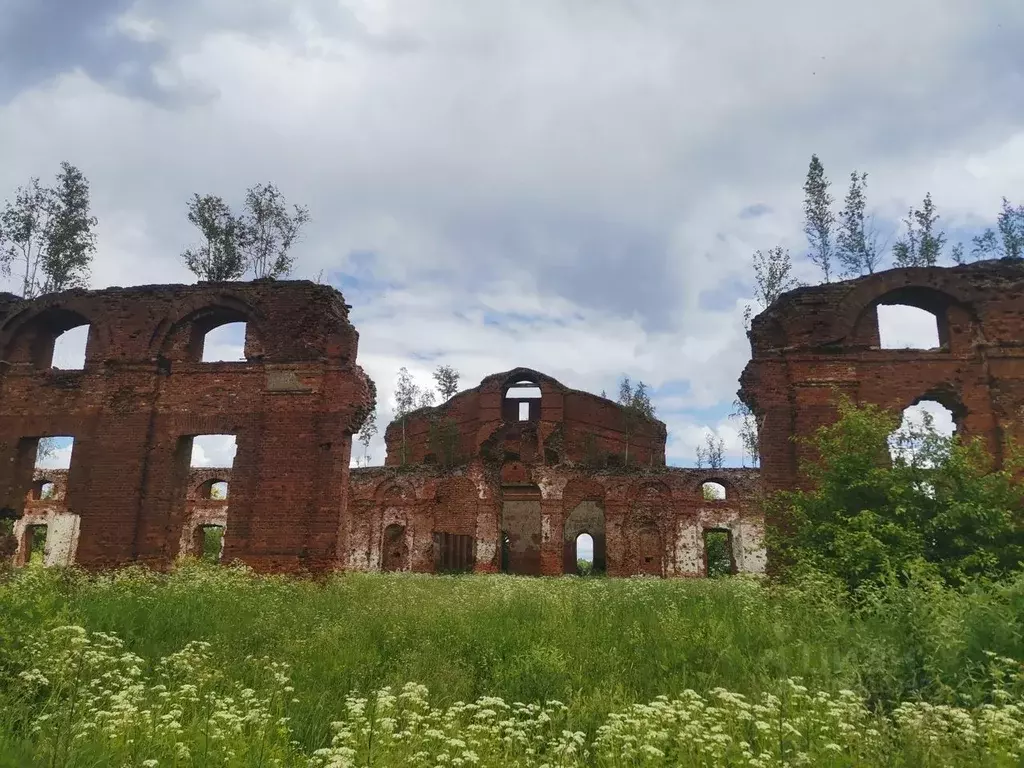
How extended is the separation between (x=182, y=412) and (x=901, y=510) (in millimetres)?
11932

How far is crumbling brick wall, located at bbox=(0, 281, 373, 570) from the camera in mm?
12141

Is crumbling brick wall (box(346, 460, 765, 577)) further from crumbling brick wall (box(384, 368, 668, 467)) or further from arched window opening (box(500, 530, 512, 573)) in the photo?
arched window opening (box(500, 530, 512, 573))

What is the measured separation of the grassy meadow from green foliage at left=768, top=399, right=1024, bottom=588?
804 mm

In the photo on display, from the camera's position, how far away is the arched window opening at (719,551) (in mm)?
28594

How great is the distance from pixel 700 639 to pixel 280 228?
1712cm

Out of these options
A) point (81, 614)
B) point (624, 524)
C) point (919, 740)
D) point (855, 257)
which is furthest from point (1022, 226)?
point (81, 614)

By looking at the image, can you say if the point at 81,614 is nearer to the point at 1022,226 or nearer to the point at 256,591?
the point at 256,591

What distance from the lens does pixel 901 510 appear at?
340 inches

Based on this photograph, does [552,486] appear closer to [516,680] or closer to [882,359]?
[882,359]

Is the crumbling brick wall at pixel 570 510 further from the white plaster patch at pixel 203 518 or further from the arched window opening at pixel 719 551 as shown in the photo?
the white plaster patch at pixel 203 518

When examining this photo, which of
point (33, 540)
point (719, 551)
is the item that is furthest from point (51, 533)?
point (719, 551)

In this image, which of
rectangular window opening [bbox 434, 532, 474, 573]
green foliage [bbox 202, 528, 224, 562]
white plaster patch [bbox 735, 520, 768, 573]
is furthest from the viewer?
green foliage [bbox 202, 528, 224, 562]

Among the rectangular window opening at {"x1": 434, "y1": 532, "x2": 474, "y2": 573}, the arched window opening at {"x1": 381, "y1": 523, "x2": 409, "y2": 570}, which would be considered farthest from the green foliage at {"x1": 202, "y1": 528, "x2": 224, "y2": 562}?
the rectangular window opening at {"x1": 434, "y1": 532, "x2": 474, "y2": 573}

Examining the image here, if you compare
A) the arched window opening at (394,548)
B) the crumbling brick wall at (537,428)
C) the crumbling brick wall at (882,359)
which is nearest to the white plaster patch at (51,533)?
the arched window opening at (394,548)
